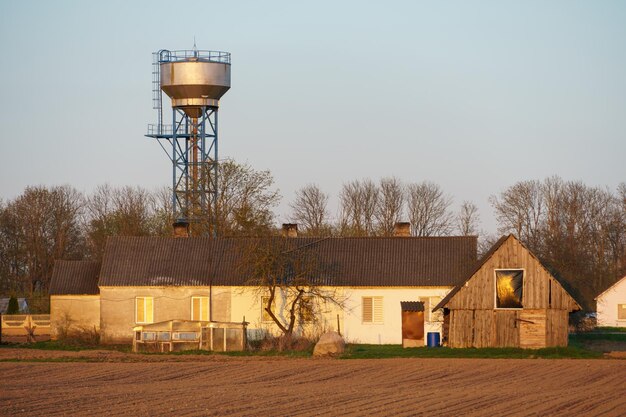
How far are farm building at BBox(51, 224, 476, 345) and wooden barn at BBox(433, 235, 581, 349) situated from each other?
2932 mm

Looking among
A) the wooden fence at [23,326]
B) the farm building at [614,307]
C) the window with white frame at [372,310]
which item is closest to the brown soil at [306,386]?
the window with white frame at [372,310]

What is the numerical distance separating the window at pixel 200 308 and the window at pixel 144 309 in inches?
68.7

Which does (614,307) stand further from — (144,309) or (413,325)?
(144,309)

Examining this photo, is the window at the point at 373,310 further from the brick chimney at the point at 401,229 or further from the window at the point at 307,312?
the brick chimney at the point at 401,229

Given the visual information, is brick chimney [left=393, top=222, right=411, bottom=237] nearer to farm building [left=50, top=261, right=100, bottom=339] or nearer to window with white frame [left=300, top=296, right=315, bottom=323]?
window with white frame [left=300, top=296, right=315, bottom=323]

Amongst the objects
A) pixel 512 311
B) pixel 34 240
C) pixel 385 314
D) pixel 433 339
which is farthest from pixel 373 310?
pixel 34 240

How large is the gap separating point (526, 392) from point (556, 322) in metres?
16.5

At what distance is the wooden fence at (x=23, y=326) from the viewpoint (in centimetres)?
6162

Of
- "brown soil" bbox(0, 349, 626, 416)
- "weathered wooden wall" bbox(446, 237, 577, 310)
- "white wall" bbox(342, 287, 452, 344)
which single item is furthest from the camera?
"white wall" bbox(342, 287, 452, 344)

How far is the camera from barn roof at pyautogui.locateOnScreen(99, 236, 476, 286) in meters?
53.4

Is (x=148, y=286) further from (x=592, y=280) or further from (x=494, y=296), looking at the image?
(x=592, y=280)

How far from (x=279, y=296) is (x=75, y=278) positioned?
995 centimetres

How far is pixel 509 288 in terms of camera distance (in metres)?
48.8

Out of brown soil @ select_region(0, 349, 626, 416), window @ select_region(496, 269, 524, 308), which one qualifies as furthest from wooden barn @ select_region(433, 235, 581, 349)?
brown soil @ select_region(0, 349, 626, 416)
